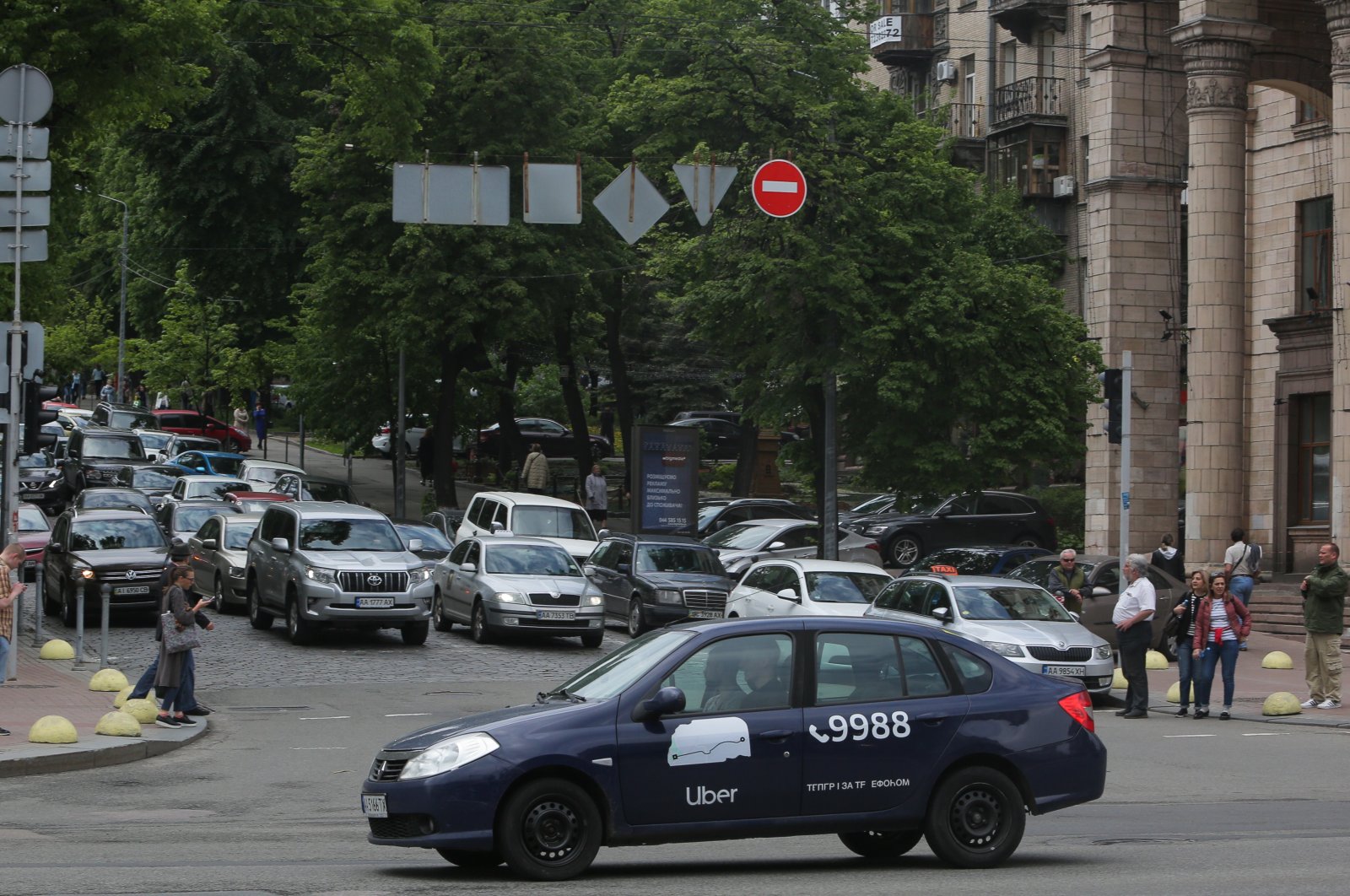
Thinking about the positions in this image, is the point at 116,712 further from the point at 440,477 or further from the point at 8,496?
the point at 440,477

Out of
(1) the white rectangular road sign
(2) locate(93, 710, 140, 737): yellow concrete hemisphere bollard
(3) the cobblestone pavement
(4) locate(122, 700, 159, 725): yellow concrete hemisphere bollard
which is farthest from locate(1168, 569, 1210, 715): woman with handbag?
(1) the white rectangular road sign

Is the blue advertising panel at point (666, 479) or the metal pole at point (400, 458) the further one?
the metal pole at point (400, 458)

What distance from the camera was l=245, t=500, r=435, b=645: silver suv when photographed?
2633 centimetres

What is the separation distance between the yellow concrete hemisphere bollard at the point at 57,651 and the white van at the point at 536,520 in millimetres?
10767

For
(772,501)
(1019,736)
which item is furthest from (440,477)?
(1019,736)

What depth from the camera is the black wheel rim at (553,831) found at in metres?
9.98

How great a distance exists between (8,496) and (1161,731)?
14187 mm

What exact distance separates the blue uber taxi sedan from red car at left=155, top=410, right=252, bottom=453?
5914 centimetres

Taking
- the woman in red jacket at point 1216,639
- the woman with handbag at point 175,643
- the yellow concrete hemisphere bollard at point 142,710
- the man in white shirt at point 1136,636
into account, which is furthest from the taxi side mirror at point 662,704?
the woman in red jacket at point 1216,639

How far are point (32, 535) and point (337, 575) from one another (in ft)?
31.0

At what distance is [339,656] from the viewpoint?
26250 mm

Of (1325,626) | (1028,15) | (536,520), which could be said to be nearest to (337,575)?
(536,520)

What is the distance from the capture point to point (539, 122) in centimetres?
4600

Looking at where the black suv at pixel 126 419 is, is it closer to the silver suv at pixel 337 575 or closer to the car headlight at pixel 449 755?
the silver suv at pixel 337 575
